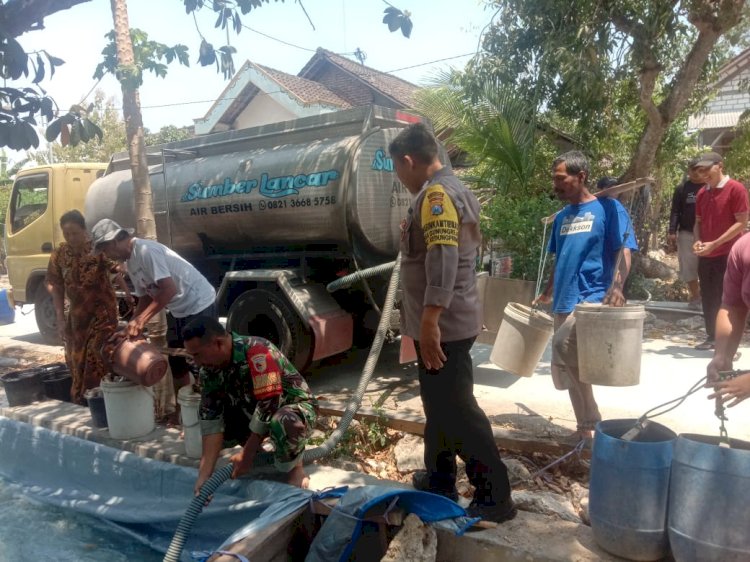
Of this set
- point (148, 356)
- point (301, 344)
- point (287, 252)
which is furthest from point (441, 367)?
point (287, 252)

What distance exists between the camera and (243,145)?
20.3ft

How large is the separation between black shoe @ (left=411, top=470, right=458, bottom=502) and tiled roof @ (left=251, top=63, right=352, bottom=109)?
601 inches

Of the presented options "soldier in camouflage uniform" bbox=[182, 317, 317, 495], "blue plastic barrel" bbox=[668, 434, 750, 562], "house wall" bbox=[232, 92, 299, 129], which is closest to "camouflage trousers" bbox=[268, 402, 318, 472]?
"soldier in camouflage uniform" bbox=[182, 317, 317, 495]

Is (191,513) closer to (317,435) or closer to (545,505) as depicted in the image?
(317,435)

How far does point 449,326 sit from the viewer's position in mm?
2516

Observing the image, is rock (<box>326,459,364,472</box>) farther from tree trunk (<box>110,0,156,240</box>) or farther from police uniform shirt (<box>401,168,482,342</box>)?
tree trunk (<box>110,0,156,240</box>)

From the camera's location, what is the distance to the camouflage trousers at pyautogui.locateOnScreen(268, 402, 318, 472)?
2990mm

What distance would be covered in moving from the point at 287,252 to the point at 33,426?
254 centimetres

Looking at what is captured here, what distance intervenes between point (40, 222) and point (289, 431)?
6.70m

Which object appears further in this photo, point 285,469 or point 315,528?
point 285,469

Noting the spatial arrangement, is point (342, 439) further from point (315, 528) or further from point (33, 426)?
point (33, 426)

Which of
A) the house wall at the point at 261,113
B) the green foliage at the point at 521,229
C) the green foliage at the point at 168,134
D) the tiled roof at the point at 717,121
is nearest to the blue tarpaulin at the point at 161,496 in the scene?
the green foliage at the point at 521,229

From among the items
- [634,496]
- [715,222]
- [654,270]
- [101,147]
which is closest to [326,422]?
[634,496]

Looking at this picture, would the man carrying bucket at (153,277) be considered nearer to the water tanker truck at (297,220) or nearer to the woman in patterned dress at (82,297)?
the woman in patterned dress at (82,297)
